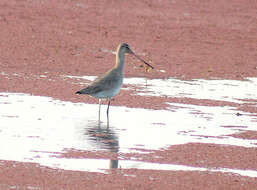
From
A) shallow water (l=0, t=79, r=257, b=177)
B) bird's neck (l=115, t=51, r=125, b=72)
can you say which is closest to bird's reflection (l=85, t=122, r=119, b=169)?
shallow water (l=0, t=79, r=257, b=177)

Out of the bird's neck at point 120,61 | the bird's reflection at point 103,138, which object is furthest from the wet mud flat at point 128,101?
the bird's neck at point 120,61

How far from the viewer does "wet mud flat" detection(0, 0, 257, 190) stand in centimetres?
1002

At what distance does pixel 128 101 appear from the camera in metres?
15.5

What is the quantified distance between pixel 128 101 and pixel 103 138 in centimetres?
346

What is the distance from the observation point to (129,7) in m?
31.0

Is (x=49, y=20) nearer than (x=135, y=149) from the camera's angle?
No

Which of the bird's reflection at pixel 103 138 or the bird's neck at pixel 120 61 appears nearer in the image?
the bird's reflection at pixel 103 138

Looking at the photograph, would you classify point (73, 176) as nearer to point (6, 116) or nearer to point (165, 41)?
point (6, 116)

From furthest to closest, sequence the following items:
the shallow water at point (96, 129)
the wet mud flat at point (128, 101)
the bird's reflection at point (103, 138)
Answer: the bird's reflection at point (103, 138) < the shallow water at point (96, 129) < the wet mud flat at point (128, 101)

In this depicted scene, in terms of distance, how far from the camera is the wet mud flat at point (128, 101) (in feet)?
32.9

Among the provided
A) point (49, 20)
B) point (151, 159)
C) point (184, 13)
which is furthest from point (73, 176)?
point (184, 13)

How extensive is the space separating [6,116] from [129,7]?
18.2 meters

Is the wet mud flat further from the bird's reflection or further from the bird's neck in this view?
the bird's neck

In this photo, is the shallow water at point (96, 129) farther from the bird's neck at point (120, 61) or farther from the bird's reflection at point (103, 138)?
the bird's neck at point (120, 61)
